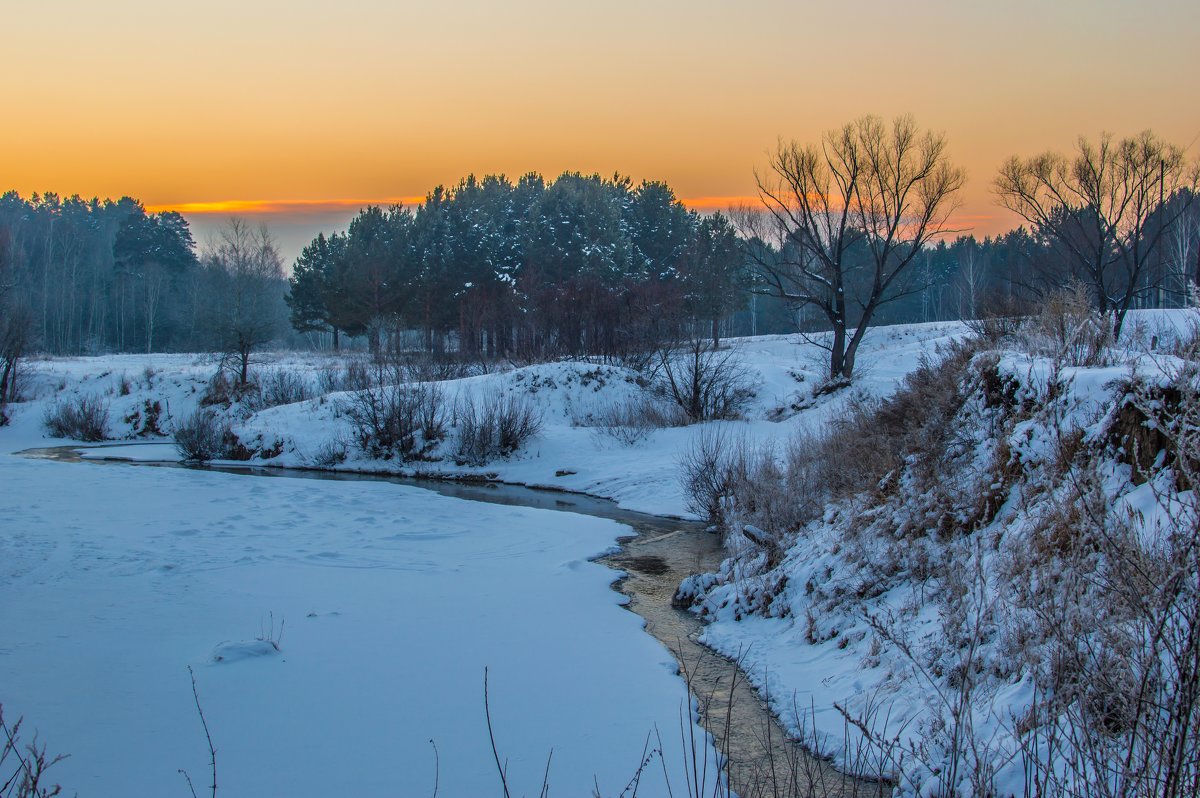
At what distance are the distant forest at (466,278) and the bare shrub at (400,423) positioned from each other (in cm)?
1018

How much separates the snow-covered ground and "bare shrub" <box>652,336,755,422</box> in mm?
8388

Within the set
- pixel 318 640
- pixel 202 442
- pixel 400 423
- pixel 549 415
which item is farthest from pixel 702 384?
pixel 318 640

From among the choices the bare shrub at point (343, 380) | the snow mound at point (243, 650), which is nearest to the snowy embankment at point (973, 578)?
the snow mound at point (243, 650)

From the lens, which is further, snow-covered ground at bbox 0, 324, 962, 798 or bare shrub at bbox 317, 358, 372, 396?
bare shrub at bbox 317, 358, 372, 396

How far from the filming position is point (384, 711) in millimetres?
6289

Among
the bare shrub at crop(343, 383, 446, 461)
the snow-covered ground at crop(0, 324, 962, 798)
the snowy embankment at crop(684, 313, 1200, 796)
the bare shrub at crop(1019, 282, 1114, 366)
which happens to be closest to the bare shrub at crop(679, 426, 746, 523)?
the snow-covered ground at crop(0, 324, 962, 798)

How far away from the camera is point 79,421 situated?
30078 millimetres

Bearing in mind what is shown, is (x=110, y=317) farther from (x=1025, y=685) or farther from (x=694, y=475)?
(x=1025, y=685)

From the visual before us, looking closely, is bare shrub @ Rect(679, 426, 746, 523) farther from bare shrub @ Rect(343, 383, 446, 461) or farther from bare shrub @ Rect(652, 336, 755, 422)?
bare shrub @ Rect(343, 383, 446, 461)

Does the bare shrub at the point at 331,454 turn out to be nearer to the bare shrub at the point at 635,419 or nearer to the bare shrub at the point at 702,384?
the bare shrub at the point at 635,419

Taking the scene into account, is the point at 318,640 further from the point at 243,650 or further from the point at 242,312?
the point at 242,312

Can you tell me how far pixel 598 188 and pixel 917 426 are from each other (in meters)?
52.2

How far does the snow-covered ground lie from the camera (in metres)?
5.51

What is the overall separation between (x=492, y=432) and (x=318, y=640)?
15.7 meters
